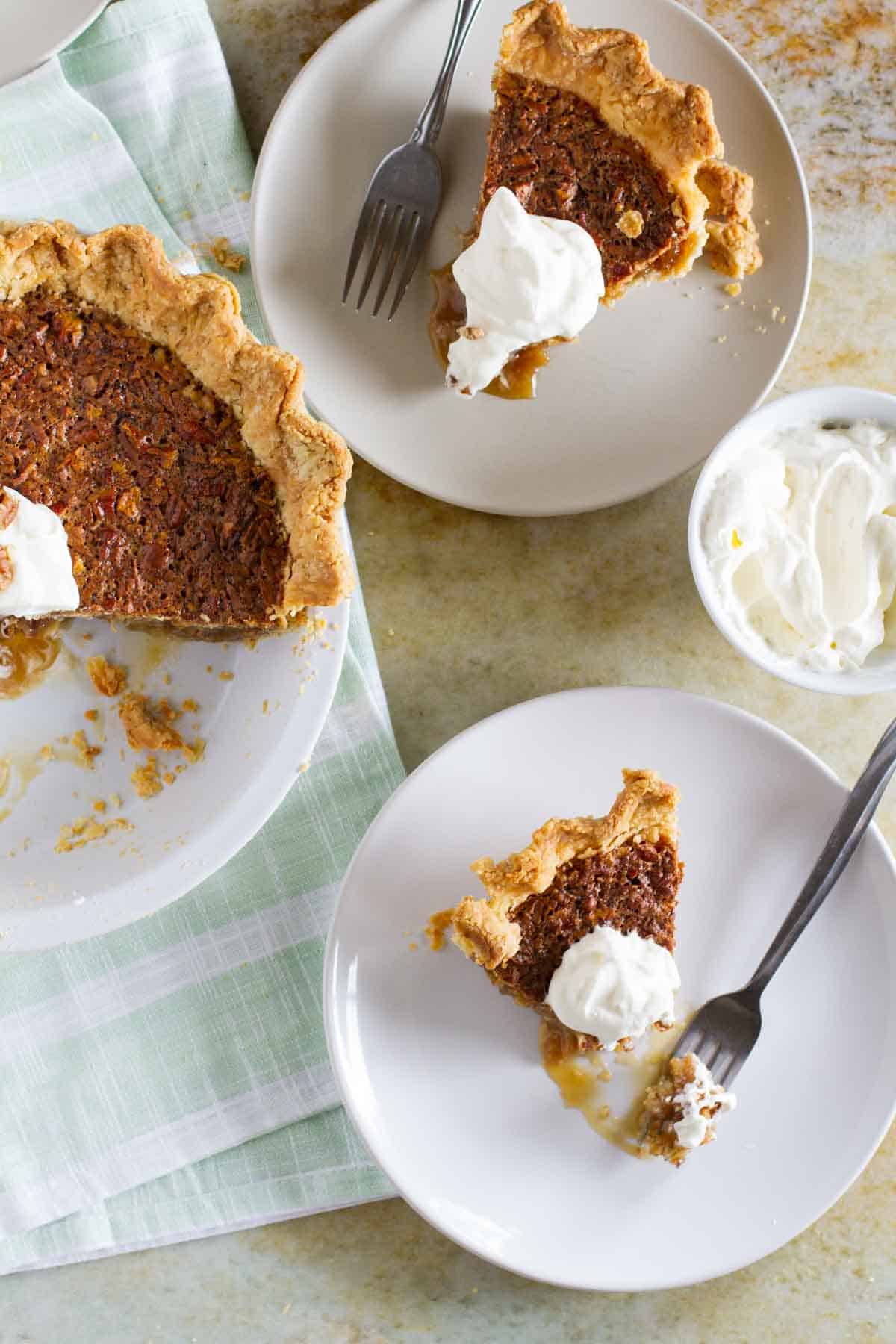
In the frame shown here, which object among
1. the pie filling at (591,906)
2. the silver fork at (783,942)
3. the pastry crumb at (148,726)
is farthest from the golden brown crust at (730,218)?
the pastry crumb at (148,726)

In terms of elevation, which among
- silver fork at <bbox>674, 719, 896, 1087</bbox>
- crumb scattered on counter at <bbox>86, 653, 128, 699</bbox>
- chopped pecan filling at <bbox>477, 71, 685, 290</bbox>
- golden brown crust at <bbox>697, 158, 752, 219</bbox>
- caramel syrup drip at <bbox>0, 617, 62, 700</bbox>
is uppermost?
chopped pecan filling at <bbox>477, 71, 685, 290</bbox>

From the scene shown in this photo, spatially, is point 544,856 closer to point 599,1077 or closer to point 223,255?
point 599,1077

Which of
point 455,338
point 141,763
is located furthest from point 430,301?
point 141,763

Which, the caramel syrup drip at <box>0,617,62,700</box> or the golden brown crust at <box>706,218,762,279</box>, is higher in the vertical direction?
the golden brown crust at <box>706,218,762,279</box>

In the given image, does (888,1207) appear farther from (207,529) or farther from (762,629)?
(207,529)

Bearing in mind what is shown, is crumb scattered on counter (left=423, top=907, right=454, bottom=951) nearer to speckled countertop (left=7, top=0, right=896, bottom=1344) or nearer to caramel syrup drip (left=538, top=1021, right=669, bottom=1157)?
caramel syrup drip (left=538, top=1021, right=669, bottom=1157)

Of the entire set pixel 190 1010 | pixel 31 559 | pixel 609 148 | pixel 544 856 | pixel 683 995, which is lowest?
pixel 683 995

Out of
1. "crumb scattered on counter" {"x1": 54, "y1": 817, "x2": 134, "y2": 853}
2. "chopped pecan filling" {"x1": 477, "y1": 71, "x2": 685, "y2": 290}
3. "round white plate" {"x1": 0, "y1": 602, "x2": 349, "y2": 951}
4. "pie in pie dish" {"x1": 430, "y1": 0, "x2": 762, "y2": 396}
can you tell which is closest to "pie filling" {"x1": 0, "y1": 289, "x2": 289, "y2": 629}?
"round white plate" {"x1": 0, "y1": 602, "x2": 349, "y2": 951}
